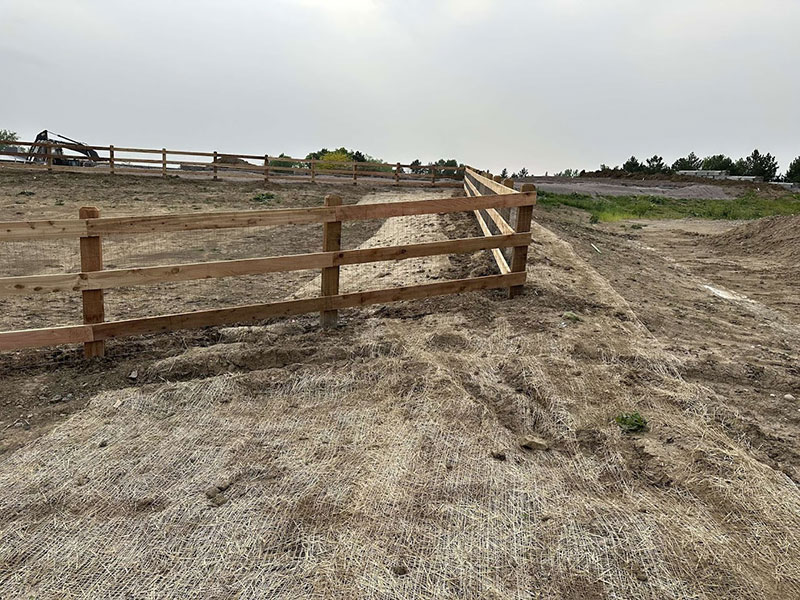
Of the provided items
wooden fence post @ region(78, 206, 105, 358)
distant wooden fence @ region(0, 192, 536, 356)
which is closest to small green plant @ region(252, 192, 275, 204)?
distant wooden fence @ region(0, 192, 536, 356)

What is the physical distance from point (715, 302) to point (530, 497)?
5914 millimetres

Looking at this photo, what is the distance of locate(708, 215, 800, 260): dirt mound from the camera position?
464 inches

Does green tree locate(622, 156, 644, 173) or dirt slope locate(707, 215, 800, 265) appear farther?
green tree locate(622, 156, 644, 173)

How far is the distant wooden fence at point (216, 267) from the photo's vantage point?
4629 mm

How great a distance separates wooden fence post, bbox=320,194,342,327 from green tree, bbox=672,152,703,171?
6675cm

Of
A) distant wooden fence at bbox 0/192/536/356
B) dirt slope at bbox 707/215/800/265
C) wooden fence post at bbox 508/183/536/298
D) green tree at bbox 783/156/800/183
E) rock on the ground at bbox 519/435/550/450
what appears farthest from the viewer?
green tree at bbox 783/156/800/183

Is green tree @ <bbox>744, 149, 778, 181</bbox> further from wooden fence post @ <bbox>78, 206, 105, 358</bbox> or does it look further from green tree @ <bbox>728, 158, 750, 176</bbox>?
wooden fence post @ <bbox>78, 206, 105, 358</bbox>

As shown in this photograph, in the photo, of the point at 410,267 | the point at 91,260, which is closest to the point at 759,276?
the point at 410,267

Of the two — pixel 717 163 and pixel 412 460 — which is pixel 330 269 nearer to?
pixel 412 460

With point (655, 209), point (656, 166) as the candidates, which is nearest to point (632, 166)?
point (656, 166)

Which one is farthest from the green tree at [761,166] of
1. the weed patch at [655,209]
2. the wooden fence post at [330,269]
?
the wooden fence post at [330,269]

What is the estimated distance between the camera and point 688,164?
6506cm

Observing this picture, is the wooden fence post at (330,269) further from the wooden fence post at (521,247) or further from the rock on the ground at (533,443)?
the rock on the ground at (533,443)

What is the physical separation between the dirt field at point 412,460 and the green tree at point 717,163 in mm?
65123
